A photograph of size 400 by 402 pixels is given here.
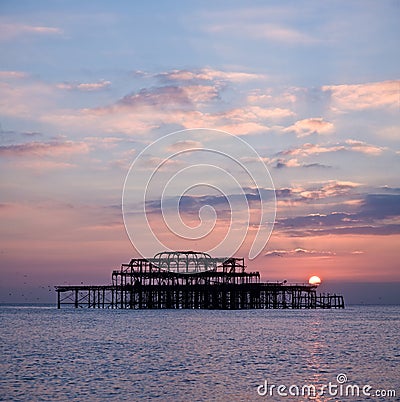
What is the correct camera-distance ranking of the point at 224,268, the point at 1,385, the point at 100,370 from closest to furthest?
the point at 1,385 < the point at 100,370 < the point at 224,268

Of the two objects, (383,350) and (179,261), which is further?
(179,261)

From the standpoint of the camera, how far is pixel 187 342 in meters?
60.2

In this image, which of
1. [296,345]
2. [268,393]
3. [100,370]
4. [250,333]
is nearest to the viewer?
[268,393]

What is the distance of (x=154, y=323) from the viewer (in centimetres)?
8756

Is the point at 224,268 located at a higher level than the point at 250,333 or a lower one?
higher

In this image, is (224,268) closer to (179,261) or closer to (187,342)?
(179,261)

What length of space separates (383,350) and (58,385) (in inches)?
1114

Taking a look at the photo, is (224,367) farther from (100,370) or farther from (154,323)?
(154,323)

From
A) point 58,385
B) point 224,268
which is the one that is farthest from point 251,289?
point 58,385

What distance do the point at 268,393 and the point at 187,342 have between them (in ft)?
87.6

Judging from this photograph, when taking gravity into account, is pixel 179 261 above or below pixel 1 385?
above

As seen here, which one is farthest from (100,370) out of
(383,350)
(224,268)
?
(224,268)

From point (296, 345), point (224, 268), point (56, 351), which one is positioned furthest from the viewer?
point (224, 268)

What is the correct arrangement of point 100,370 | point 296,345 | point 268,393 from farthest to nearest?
point 296,345, point 100,370, point 268,393
